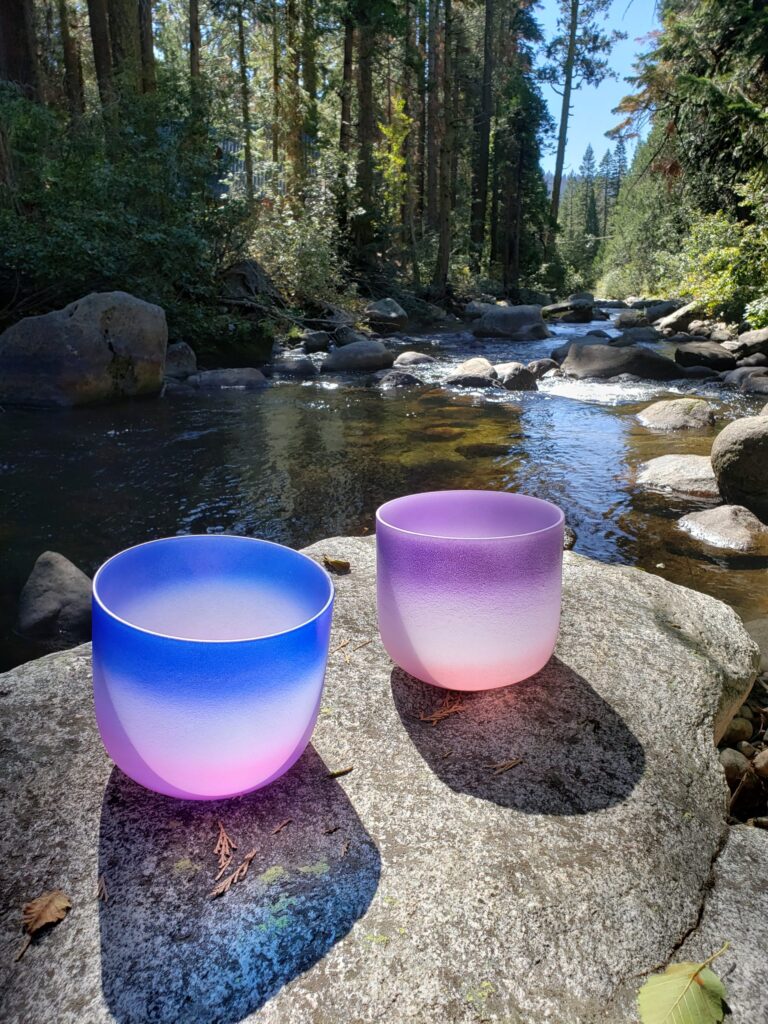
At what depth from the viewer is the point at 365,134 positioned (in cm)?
1761

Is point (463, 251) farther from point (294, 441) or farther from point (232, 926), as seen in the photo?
point (232, 926)

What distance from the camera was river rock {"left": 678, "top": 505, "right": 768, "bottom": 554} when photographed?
4461mm

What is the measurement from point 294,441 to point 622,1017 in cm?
629

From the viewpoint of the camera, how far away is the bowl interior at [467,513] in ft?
5.98

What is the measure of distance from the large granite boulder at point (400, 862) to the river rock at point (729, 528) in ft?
10.1

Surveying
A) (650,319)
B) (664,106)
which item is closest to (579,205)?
(650,319)

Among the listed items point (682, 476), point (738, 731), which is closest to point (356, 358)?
point (682, 476)

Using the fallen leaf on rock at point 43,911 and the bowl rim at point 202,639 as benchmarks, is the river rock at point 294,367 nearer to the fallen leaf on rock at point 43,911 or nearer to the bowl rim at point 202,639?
the bowl rim at point 202,639

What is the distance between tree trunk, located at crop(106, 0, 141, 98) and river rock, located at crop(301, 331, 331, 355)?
460 cm

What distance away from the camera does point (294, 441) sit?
7.00 meters

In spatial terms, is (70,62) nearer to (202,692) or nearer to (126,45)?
(126,45)

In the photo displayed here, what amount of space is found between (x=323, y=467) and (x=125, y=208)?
6.33 meters

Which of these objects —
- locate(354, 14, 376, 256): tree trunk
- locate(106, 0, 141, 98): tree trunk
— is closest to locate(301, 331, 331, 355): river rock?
locate(106, 0, 141, 98): tree trunk

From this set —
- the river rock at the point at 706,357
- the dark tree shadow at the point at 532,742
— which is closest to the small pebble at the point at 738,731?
the dark tree shadow at the point at 532,742
